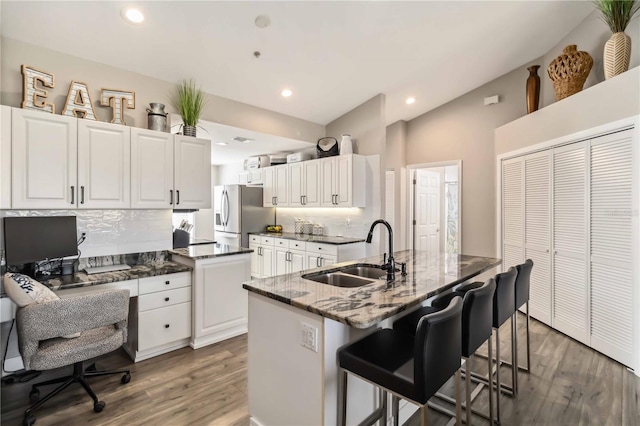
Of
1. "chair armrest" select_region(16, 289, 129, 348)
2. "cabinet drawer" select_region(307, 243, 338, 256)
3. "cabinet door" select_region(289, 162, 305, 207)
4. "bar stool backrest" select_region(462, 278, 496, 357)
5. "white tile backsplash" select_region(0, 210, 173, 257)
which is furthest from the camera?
"cabinet door" select_region(289, 162, 305, 207)

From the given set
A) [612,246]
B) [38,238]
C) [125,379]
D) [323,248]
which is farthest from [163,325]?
[612,246]

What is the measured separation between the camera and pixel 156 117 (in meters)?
3.12

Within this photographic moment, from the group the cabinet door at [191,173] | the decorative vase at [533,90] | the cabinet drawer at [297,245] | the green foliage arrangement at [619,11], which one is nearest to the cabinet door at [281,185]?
the cabinet drawer at [297,245]

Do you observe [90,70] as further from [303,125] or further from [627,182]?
[627,182]

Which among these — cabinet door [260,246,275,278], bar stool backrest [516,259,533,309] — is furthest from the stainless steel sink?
cabinet door [260,246,275,278]

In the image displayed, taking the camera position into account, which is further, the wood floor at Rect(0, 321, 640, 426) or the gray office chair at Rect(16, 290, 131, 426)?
the wood floor at Rect(0, 321, 640, 426)

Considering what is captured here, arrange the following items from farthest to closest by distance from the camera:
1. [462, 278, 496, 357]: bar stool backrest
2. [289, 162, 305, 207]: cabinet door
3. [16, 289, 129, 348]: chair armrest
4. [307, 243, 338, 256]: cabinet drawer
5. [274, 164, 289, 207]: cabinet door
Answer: [274, 164, 289, 207]: cabinet door, [289, 162, 305, 207]: cabinet door, [307, 243, 338, 256]: cabinet drawer, [16, 289, 129, 348]: chair armrest, [462, 278, 496, 357]: bar stool backrest

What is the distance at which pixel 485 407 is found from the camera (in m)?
2.14

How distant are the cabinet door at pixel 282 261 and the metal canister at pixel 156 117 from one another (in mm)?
2642

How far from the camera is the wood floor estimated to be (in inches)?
79.0

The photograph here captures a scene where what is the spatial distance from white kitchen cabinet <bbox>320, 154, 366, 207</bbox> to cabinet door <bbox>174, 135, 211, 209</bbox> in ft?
6.08

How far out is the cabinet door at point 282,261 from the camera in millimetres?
4996

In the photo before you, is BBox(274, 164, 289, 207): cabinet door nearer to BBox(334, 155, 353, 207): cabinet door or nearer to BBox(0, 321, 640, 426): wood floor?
BBox(334, 155, 353, 207): cabinet door

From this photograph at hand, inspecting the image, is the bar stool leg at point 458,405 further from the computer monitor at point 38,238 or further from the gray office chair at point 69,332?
the computer monitor at point 38,238
